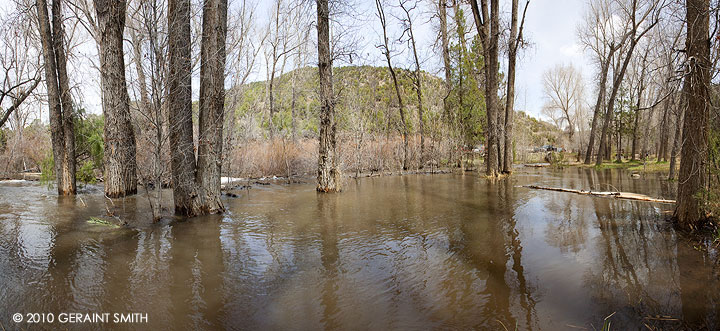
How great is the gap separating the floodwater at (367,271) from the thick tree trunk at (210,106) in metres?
0.80

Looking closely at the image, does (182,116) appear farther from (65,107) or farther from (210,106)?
(65,107)

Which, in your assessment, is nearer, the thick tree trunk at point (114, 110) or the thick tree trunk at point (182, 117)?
the thick tree trunk at point (182, 117)

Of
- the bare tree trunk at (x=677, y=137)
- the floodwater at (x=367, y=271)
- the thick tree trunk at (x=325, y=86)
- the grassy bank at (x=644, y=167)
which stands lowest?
the floodwater at (x=367, y=271)

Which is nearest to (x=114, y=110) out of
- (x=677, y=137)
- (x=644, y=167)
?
(x=677, y=137)

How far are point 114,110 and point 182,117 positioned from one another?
3167 millimetres

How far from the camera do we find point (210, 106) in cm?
696

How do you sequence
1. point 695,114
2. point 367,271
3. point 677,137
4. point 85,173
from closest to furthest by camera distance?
point 367,271 < point 695,114 < point 677,137 < point 85,173

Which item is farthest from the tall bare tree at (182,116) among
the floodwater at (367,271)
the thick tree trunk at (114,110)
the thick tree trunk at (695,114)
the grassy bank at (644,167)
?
the grassy bank at (644,167)

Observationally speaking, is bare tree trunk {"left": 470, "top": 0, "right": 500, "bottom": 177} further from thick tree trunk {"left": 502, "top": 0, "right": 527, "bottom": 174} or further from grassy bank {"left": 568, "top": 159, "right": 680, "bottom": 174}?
grassy bank {"left": 568, "top": 159, "right": 680, "bottom": 174}

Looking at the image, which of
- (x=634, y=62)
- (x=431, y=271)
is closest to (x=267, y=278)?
(x=431, y=271)

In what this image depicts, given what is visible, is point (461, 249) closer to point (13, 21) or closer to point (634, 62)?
point (13, 21)

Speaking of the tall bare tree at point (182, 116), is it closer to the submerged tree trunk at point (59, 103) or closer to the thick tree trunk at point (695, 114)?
the submerged tree trunk at point (59, 103)

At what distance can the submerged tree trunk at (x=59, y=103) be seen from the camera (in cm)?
940

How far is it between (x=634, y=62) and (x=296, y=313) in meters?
32.2
